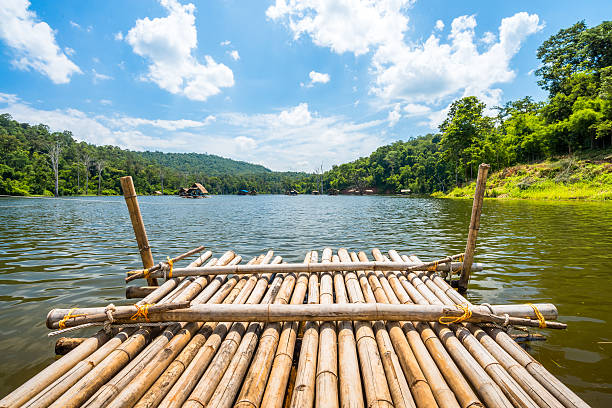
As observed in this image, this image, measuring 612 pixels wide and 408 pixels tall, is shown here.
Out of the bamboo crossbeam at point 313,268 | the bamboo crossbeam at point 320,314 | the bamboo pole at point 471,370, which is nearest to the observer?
the bamboo pole at point 471,370

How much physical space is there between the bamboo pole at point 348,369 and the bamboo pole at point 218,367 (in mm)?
1483

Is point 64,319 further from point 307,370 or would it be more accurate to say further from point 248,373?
point 307,370

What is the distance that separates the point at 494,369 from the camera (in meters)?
3.49

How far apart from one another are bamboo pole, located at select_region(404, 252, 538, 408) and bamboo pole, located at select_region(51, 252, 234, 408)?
461 cm

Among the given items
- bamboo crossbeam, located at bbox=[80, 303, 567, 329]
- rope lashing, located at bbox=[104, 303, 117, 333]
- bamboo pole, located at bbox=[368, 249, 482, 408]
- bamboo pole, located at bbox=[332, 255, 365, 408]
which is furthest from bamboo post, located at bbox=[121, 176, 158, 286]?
bamboo pole, located at bbox=[368, 249, 482, 408]

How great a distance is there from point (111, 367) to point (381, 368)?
3599mm

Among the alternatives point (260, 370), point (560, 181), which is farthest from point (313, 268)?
point (560, 181)

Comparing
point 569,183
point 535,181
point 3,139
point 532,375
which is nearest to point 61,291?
→ point 532,375

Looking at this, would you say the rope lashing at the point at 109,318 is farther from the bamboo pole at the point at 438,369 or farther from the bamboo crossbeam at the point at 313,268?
the bamboo pole at the point at 438,369

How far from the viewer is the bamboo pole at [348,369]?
119 inches

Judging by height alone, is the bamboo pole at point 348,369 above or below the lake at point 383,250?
above

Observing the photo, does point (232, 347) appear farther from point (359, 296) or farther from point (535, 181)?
point (535, 181)

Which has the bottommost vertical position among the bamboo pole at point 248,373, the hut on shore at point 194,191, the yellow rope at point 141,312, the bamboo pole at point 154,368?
the bamboo pole at point 248,373

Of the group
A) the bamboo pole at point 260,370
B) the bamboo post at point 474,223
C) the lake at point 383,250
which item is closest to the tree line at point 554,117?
the lake at point 383,250
